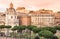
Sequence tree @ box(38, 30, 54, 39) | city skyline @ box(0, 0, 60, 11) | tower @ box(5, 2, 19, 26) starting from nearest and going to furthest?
tree @ box(38, 30, 54, 39)
city skyline @ box(0, 0, 60, 11)
tower @ box(5, 2, 19, 26)

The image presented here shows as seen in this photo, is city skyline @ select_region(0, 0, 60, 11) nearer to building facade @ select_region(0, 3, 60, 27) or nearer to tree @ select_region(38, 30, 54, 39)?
building facade @ select_region(0, 3, 60, 27)

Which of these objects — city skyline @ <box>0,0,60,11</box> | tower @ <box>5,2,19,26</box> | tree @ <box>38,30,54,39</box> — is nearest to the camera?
tree @ <box>38,30,54,39</box>

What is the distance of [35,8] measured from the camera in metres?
10.3

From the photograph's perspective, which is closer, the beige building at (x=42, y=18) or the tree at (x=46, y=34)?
the tree at (x=46, y=34)

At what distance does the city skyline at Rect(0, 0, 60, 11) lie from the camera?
1016 centimetres

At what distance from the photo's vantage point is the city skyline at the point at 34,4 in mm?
10164

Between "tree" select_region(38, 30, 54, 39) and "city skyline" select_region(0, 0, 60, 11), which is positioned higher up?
"city skyline" select_region(0, 0, 60, 11)

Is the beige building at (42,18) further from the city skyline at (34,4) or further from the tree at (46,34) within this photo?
the tree at (46,34)

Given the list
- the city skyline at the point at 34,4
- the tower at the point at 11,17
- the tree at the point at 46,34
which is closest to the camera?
the tree at the point at 46,34

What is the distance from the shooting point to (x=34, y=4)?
10.3 metres

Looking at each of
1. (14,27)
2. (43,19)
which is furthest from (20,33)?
(43,19)

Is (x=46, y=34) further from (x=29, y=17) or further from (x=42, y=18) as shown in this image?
(x=29, y=17)

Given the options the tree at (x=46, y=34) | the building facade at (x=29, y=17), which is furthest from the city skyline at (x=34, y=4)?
the tree at (x=46, y=34)

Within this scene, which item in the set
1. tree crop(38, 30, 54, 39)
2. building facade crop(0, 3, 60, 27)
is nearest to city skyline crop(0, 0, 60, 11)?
building facade crop(0, 3, 60, 27)
